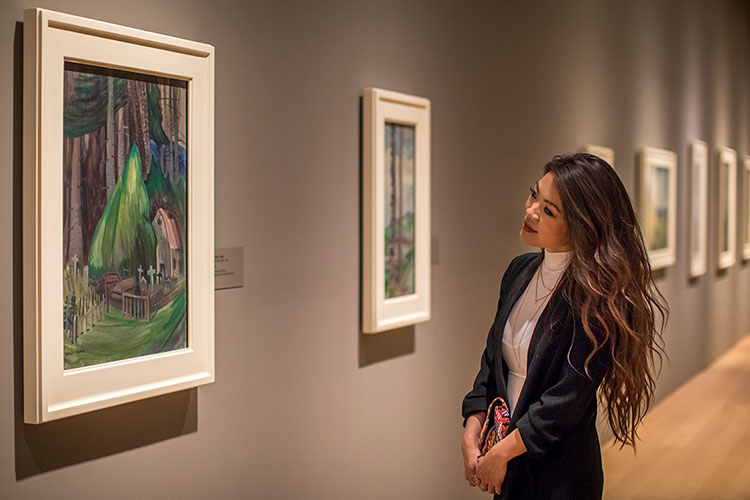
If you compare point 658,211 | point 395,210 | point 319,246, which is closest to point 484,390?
point 319,246

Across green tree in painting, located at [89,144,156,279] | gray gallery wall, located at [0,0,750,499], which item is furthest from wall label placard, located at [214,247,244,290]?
green tree in painting, located at [89,144,156,279]

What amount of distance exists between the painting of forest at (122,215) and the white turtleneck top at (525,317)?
112 cm

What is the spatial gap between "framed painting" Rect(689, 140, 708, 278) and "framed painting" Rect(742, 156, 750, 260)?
2405mm

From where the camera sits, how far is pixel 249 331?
321cm

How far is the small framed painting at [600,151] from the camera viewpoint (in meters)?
5.92

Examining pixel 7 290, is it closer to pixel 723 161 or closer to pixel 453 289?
pixel 453 289

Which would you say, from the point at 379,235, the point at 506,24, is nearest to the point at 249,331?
the point at 379,235

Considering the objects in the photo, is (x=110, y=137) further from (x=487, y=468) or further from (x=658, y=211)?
(x=658, y=211)

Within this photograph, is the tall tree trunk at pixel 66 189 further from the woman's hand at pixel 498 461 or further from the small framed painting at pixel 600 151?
the small framed painting at pixel 600 151

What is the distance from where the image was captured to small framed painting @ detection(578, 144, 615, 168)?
592 centimetres

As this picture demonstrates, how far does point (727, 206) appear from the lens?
405 inches

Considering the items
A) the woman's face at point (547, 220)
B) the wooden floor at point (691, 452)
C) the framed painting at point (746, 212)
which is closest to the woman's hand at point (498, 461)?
the woman's face at point (547, 220)

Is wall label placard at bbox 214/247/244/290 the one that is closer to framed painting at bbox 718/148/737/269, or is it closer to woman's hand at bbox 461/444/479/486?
woman's hand at bbox 461/444/479/486

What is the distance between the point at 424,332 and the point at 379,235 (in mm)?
773
